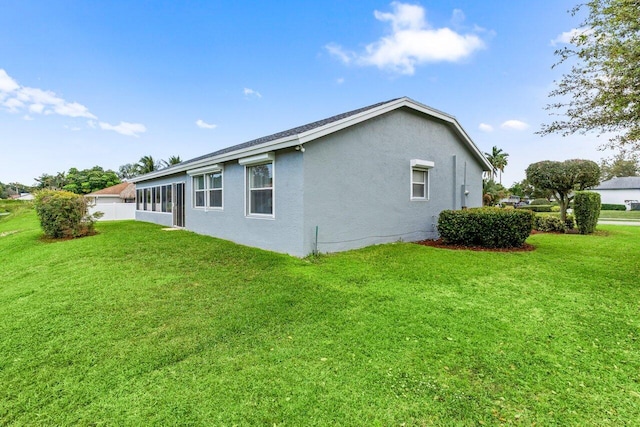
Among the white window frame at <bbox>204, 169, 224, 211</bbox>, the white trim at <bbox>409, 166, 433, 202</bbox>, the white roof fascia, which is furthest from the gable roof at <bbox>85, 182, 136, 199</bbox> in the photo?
the white trim at <bbox>409, 166, 433, 202</bbox>

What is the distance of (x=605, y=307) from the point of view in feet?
15.1

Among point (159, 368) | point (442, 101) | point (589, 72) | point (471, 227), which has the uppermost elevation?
point (442, 101)

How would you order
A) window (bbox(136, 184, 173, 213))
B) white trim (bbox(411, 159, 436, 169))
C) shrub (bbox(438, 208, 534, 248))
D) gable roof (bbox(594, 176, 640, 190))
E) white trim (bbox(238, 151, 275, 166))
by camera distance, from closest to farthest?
white trim (bbox(238, 151, 275, 166)), shrub (bbox(438, 208, 534, 248)), white trim (bbox(411, 159, 436, 169)), window (bbox(136, 184, 173, 213)), gable roof (bbox(594, 176, 640, 190))

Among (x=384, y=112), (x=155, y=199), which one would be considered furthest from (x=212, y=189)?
(x=155, y=199)

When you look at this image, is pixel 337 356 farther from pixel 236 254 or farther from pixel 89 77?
pixel 89 77

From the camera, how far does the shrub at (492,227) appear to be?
8836mm

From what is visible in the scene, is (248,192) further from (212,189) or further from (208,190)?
(208,190)

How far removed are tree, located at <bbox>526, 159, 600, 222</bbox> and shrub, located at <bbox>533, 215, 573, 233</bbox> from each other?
1.08 feet

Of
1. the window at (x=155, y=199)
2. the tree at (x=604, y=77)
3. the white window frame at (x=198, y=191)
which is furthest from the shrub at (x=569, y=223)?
the window at (x=155, y=199)

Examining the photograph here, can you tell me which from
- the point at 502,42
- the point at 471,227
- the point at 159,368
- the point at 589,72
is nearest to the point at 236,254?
the point at 159,368

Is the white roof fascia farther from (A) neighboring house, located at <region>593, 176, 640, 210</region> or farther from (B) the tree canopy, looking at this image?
(B) the tree canopy

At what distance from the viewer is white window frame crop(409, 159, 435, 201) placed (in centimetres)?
1004

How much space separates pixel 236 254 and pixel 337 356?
18.1ft

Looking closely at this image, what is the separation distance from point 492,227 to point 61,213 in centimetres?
1574
